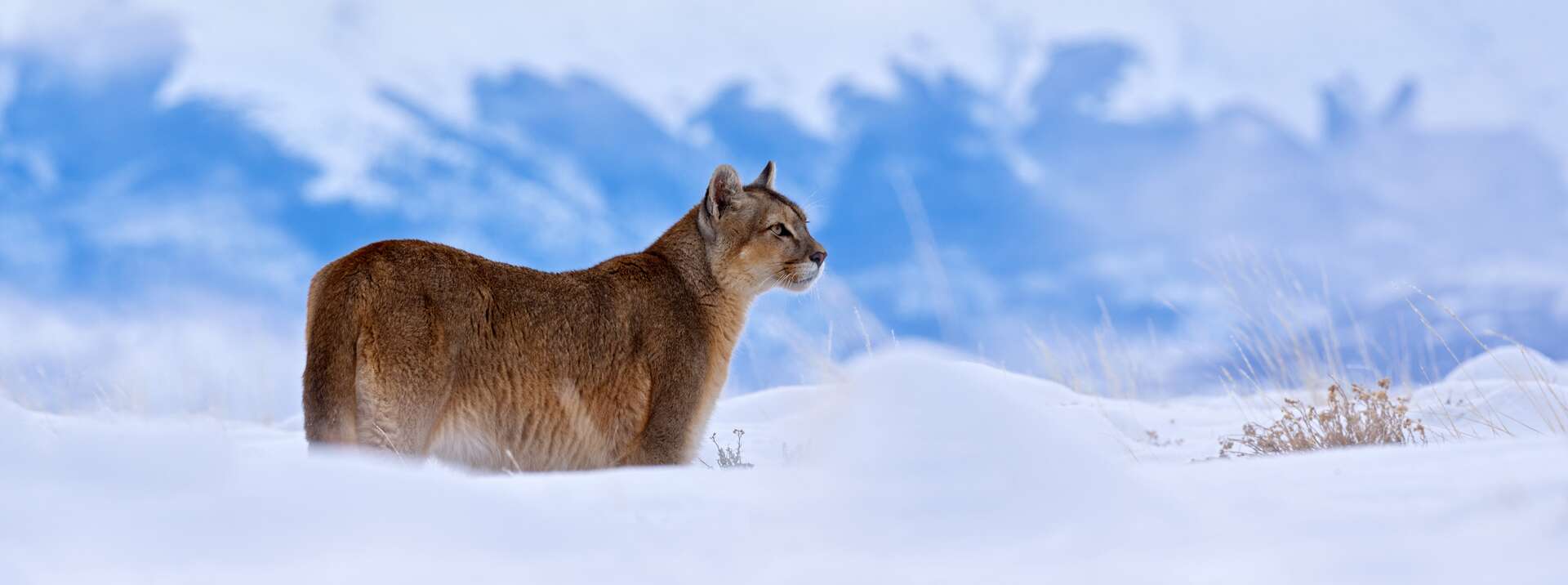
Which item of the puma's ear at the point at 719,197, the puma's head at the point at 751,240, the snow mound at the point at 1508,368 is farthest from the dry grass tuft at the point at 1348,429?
the puma's ear at the point at 719,197

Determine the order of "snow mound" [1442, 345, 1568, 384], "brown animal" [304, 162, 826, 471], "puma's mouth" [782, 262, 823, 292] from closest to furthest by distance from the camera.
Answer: "brown animal" [304, 162, 826, 471] < "puma's mouth" [782, 262, 823, 292] < "snow mound" [1442, 345, 1568, 384]

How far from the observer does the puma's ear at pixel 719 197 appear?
6.73 m

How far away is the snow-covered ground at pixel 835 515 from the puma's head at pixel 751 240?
11.4 ft

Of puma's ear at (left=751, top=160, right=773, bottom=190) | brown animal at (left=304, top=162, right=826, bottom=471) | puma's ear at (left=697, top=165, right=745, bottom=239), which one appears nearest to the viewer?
brown animal at (left=304, top=162, right=826, bottom=471)

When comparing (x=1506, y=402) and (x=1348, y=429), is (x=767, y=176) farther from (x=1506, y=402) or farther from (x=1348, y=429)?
(x=1506, y=402)

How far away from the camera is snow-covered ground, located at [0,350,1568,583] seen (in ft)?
8.25

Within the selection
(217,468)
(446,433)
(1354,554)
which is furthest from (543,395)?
(1354,554)

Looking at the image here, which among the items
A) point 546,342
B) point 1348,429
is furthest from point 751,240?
point 1348,429

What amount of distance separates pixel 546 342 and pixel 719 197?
1504 mm

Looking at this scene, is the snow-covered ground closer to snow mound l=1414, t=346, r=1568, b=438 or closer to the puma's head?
the puma's head

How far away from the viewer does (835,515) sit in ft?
9.34

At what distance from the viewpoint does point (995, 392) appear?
10.6ft

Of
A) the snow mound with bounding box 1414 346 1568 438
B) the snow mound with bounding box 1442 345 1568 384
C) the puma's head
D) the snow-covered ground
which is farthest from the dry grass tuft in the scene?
the snow-covered ground

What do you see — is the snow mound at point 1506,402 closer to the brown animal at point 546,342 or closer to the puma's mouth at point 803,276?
the puma's mouth at point 803,276
